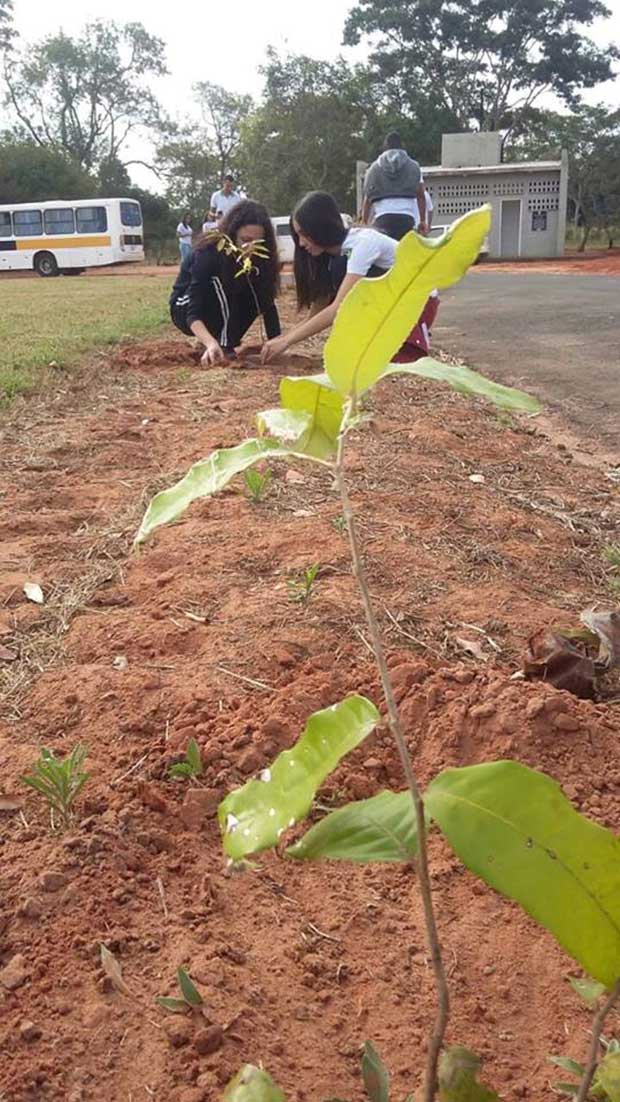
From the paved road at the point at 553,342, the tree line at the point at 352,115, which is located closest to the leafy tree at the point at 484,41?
the tree line at the point at 352,115

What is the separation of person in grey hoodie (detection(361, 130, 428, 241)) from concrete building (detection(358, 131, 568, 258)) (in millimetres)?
27842

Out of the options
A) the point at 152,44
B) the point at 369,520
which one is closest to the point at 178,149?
the point at 152,44

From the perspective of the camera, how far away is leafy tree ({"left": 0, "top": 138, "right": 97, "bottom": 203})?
3712cm

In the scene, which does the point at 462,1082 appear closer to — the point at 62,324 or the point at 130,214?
the point at 62,324

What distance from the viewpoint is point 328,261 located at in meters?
5.02

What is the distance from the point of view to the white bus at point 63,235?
26.9 meters

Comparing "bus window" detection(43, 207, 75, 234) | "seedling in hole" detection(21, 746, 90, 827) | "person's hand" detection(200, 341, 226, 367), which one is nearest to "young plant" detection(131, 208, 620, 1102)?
"seedling in hole" detection(21, 746, 90, 827)

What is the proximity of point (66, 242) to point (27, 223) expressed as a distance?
52.7 inches

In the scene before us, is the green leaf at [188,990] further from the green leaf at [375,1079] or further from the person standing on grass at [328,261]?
the person standing on grass at [328,261]

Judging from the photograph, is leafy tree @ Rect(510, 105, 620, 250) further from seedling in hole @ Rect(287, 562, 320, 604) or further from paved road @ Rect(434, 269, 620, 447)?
seedling in hole @ Rect(287, 562, 320, 604)

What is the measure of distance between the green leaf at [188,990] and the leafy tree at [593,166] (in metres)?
35.6

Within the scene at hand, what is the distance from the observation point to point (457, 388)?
84 centimetres

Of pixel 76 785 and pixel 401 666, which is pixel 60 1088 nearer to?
pixel 76 785

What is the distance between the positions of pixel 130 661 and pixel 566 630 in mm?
1005
